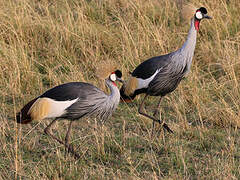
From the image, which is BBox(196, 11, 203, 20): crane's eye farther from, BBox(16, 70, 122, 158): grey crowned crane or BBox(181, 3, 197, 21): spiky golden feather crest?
BBox(16, 70, 122, 158): grey crowned crane

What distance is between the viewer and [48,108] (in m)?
4.58

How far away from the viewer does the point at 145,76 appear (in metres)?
5.35

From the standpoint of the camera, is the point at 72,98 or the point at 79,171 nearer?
the point at 79,171

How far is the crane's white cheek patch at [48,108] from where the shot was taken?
15.0ft

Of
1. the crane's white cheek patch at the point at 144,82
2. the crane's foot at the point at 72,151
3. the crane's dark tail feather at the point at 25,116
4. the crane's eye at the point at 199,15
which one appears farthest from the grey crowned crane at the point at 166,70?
the crane's dark tail feather at the point at 25,116

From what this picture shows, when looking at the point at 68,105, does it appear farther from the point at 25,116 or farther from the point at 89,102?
the point at 25,116

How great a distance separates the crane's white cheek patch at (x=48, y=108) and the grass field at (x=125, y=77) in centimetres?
17

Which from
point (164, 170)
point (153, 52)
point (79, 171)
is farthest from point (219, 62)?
point (79, 171)

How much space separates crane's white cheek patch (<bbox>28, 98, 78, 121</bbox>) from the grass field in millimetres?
168

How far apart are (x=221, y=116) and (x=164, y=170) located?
3.70 feet

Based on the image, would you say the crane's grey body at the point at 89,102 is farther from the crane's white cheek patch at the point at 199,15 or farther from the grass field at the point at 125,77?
the crane's white cheek patch at the point at 199,15

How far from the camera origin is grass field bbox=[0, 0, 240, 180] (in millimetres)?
4449

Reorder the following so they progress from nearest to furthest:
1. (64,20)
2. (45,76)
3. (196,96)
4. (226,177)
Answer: (226,177) → (196,96) → (45,76) → (64,20)

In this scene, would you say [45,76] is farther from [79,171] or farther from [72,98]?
[79,171]
